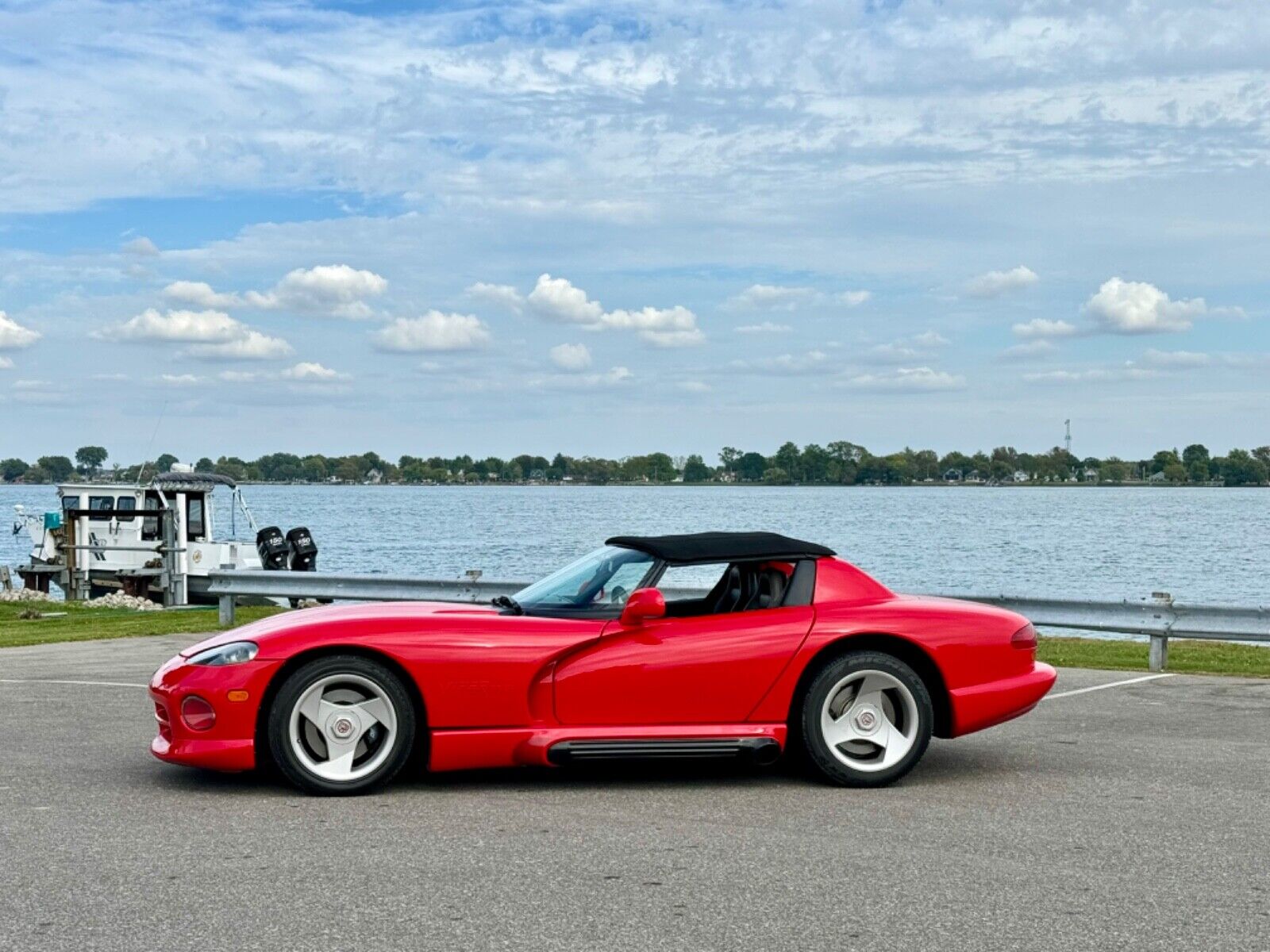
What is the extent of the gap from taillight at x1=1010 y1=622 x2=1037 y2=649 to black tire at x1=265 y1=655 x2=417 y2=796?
3013 millimetres

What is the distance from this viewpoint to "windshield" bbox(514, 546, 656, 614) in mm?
7496

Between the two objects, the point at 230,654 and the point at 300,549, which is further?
the point at 300,549

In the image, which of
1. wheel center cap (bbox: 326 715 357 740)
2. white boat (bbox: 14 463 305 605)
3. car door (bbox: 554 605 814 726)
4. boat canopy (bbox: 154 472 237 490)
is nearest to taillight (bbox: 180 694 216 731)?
wheel center cap (bbox: 326 715 357 740)

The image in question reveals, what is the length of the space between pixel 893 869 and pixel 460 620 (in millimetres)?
2475

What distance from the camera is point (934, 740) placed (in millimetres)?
8875

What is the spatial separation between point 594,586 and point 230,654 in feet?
5.75

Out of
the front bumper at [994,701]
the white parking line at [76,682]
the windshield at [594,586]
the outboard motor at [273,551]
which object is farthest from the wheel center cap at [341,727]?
the outboard motor at [273,551]

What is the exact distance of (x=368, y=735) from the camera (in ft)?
23.1

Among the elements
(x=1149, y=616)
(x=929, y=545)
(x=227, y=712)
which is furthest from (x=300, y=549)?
(x=929, y=545)

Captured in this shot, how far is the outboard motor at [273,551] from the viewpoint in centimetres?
3062

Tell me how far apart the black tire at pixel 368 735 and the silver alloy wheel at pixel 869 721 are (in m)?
1.96

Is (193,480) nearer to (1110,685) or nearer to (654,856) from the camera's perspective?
(1110,685)

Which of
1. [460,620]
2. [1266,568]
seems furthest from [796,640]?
[1266,568]

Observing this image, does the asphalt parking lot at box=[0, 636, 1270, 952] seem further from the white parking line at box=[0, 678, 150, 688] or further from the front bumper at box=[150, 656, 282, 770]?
the white parking line at box=[0, 678, 150, 688]
